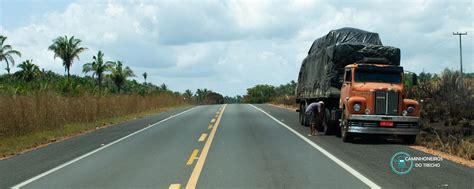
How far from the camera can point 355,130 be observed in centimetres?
1611

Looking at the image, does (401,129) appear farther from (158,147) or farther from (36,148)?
(36,148)

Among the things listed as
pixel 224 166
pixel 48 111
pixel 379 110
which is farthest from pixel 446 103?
pixel 48 111

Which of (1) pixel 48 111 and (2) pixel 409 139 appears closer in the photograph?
(2) pixel 409 139

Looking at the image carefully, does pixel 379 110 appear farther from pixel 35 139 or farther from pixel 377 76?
pixel 35 139

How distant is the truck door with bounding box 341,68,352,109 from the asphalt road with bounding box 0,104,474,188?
1643 mm

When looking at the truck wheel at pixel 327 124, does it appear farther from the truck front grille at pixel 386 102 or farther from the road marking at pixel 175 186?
the road marking at pixel 175 186

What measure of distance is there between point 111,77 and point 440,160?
227ft

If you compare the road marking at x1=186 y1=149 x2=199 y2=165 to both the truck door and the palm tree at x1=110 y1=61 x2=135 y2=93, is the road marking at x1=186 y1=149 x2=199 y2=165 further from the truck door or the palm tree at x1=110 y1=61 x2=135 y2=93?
the palm tree at x1=110 y1=61 x2=135 y2=93

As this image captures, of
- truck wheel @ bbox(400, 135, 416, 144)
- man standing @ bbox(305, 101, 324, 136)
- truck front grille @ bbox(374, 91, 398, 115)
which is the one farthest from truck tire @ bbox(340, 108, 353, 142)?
man standing @ bbox(305, 101, 324, 136)

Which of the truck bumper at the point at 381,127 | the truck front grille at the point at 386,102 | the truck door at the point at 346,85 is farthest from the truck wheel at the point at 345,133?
the truck front grille at the point at 386,102

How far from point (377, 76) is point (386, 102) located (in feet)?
4.31

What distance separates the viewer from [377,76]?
17.3m

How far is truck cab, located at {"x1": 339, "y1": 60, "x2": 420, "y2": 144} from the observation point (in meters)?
16.0

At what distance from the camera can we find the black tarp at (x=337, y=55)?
1895 centimetres
